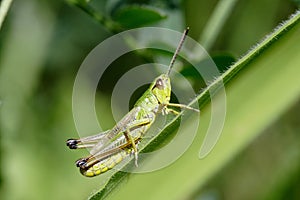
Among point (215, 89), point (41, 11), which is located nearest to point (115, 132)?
point (215, 89)

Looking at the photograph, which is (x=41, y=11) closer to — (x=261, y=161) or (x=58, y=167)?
(x=58, y=167)

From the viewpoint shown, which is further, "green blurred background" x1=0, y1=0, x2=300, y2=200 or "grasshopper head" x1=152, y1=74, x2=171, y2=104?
"green blurred background" x1=0, y1=0, x2=300, y2=200

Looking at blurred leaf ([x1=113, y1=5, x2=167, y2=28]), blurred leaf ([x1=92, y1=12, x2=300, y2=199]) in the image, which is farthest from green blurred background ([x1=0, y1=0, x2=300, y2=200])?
blurred leaf ([x1=92, y1=12, x2=300, y2=199])

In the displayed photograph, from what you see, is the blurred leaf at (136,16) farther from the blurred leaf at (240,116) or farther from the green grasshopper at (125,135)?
the blurred leaf at (240,116)

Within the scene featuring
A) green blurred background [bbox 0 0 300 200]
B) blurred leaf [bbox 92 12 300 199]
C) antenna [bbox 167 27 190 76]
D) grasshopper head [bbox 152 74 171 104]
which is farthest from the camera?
green blurred background [bbox 0 0 300 200]

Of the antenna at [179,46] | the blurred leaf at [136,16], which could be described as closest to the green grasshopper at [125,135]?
the antenna at [179,46]

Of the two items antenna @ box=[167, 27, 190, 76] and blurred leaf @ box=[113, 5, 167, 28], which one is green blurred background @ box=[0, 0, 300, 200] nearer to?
blurred leaf @ box=[113, 5, 167, 28]
